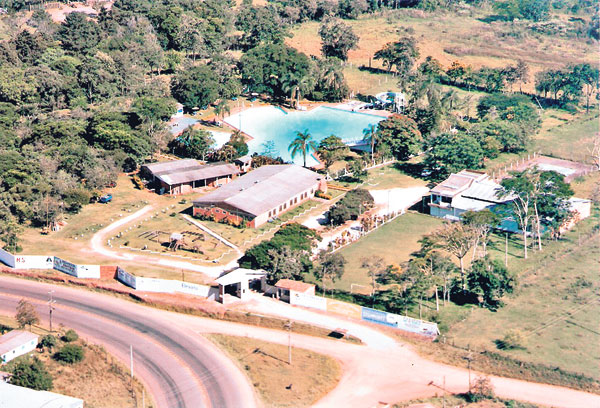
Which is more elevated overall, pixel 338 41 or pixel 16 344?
pixel 338 41

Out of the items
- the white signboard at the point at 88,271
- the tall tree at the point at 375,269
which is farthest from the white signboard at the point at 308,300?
the white signboard at the point at 88,271

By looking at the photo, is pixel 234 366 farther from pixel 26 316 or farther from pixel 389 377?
pixel 26 316

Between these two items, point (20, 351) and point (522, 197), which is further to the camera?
point (522, 197)

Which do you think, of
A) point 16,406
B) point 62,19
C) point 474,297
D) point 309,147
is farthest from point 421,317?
point 62,19

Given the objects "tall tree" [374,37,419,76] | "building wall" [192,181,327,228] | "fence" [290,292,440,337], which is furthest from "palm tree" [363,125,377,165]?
"fence" [290,292,440,337]

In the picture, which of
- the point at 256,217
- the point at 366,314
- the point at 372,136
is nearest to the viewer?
the point at 366,314

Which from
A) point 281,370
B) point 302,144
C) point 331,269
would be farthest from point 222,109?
point 281,370

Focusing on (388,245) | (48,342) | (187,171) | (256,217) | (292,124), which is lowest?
(48,342)
